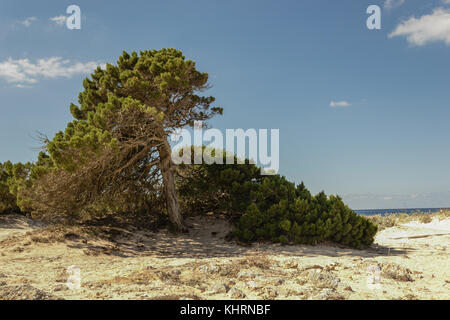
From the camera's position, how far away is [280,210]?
376 inches

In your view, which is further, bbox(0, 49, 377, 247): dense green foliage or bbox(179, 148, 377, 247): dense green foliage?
bbox(179, 148, 377, 247): dense green foliage

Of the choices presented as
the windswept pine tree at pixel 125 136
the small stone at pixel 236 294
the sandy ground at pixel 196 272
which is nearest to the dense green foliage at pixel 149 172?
the windswept pine tree at pixel 125 136

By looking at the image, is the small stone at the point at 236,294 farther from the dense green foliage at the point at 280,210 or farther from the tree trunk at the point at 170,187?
the tree trunk at the point at 170,187

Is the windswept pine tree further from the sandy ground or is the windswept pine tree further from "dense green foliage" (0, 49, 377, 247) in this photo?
the sandy ground

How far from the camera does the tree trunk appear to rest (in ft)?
35.9

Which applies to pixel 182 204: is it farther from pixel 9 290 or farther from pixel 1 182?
pixel 9 290

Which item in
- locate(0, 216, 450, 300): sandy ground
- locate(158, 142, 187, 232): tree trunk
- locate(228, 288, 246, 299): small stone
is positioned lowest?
locate(0, 216, 450, 300): sandy ground


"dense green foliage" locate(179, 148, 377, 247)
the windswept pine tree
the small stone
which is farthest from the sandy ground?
the windswept pine tree

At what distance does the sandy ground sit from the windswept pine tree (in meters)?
1.45

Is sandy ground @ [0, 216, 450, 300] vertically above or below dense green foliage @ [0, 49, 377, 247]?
below

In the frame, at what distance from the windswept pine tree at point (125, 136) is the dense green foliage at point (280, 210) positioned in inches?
75.1

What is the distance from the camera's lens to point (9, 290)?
3.93 meters

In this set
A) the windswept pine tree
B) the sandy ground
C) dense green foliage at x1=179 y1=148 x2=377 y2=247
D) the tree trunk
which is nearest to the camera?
the sandy ground
